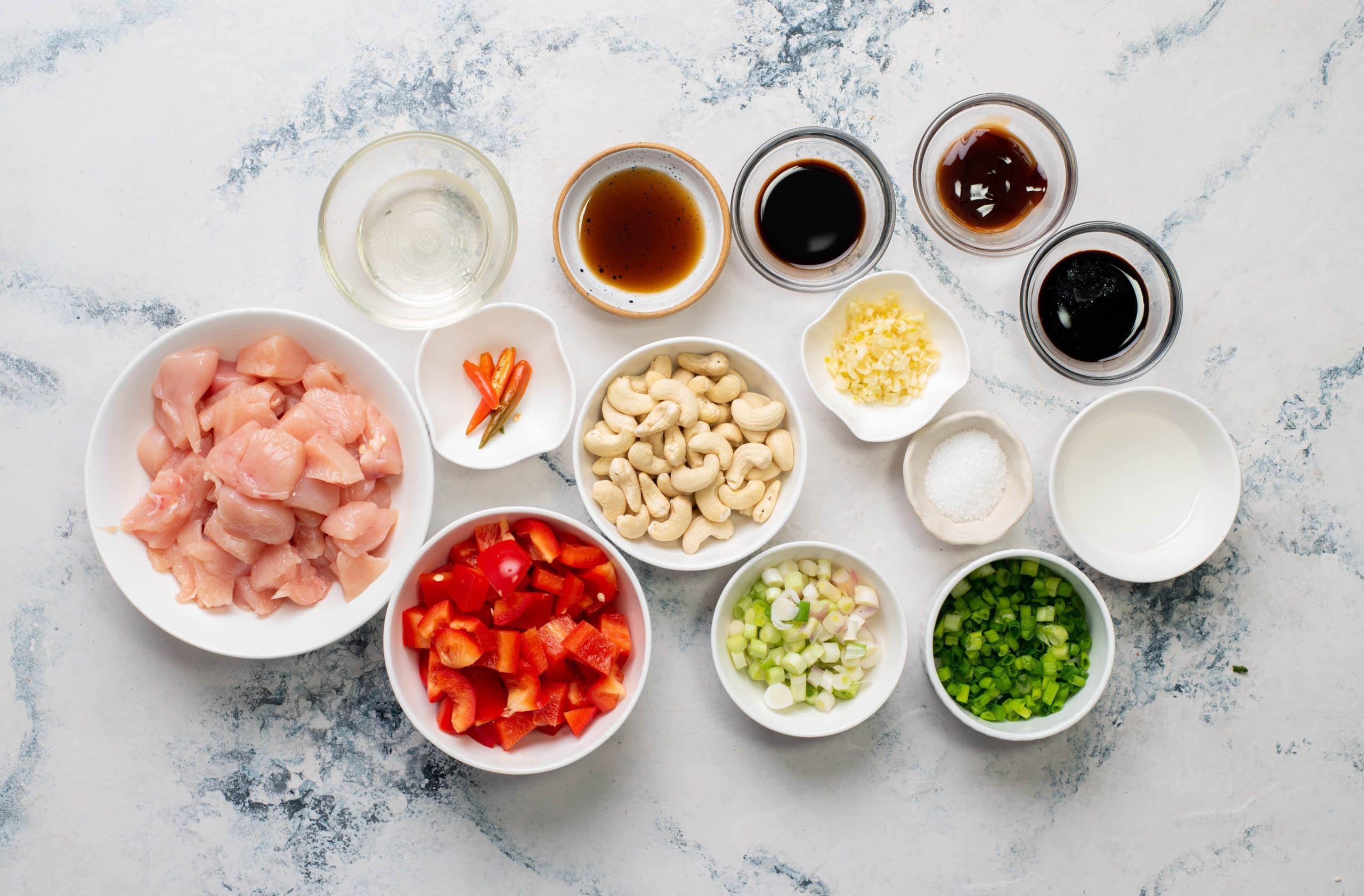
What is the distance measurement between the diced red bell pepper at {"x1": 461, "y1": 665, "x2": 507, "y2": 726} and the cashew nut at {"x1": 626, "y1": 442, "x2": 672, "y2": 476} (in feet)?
1.77

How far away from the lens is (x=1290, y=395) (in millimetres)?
2092

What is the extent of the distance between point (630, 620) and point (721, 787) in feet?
1.68

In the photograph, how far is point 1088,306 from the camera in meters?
1.99

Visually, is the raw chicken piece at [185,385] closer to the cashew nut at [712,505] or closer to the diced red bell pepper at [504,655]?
the diced red bell pepper at [504,655]

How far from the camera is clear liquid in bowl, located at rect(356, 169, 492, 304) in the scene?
6.20 ft

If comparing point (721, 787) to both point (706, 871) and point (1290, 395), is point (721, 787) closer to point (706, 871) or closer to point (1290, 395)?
point (706, 871)

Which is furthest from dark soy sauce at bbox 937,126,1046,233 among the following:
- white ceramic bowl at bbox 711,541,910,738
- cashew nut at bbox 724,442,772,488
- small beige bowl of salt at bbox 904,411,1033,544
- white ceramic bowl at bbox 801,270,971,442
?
white ceramic bowl at bbox 711,541,910,738

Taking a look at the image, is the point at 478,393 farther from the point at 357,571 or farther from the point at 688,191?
the point at 688,191

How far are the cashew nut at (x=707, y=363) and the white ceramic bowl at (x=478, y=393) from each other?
261 millimetres

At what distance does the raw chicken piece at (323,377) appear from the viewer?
1781mm

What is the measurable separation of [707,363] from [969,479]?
0.66m

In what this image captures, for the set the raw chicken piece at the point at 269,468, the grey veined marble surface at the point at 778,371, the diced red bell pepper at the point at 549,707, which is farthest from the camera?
the grey veined marble surface at the point at 778,371

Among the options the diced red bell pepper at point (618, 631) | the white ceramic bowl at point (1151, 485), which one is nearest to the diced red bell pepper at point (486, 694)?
the diced red bell pepper at point (618, 631)

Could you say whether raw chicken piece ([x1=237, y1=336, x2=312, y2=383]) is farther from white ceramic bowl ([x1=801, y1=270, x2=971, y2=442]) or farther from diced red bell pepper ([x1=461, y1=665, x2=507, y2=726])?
white ceramic bowl ([x1=801, y1=270, x2=971, y2=442])
